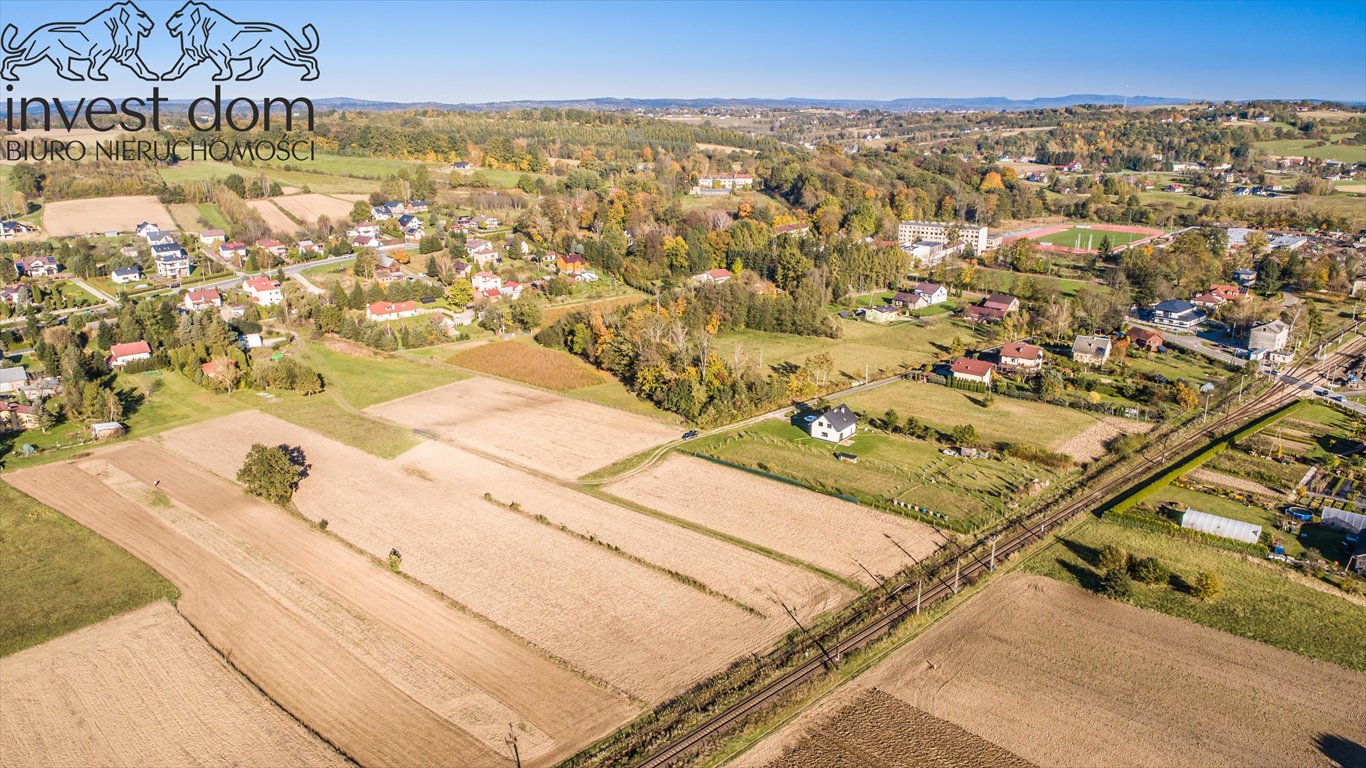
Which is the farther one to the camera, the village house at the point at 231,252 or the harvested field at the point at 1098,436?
the village house at the point at 231,252

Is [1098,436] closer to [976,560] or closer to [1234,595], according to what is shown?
[1234,595]

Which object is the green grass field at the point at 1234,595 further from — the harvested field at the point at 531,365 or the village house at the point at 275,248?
the village house at the point at 275,248

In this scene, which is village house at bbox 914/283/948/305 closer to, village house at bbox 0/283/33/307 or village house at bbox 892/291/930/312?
village house at bbox 892/291/930/312

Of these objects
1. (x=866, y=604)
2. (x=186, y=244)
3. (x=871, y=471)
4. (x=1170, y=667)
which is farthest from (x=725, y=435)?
(x=186, y=244)

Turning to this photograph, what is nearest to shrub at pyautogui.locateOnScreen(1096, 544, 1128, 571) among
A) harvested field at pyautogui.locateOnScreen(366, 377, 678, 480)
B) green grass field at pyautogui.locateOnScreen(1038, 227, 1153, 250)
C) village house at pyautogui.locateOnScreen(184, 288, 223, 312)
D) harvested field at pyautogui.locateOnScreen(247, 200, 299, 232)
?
harvested field at pyautogui.locateOnScreen(366, 377, 678, 480)

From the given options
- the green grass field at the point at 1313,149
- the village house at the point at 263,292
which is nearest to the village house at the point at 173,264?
the village house at the point at 263,292

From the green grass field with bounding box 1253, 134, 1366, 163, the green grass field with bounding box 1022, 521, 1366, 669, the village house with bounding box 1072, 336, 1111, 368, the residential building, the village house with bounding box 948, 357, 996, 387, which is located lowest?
the green grass field with bounding box 1022, 521, 1366, 669
